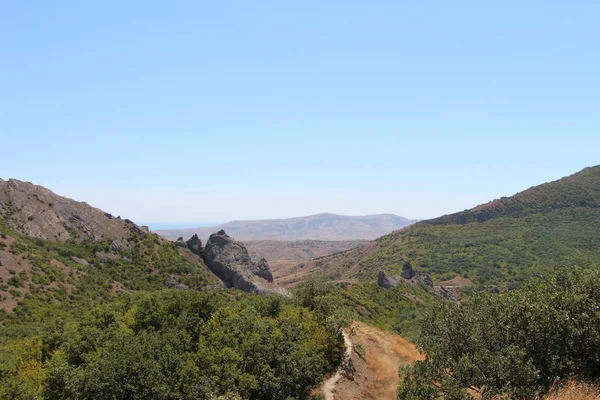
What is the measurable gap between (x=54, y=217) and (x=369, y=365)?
96.7m

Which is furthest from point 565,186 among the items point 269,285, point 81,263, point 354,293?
point 81,263

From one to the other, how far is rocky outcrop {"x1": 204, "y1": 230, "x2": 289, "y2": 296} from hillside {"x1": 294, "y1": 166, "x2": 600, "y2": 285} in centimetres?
4805

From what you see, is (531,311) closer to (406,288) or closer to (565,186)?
(406,288)

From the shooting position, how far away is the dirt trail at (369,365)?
36.5m

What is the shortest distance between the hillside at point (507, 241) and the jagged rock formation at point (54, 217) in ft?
262

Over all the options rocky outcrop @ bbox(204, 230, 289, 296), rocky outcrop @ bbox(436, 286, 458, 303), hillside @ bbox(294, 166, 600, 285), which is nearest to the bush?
rocky outcrop @ bbox(204, 230, 289, 296)

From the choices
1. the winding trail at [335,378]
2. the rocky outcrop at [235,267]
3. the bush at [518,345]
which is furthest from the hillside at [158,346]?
the rocky outcrop at [235,267]

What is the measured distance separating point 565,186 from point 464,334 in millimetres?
186732

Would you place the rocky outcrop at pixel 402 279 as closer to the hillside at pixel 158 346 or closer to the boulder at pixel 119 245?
the hillside at pixel 158 346

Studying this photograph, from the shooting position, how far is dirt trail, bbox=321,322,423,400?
120 ft

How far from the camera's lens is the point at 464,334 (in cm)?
2620

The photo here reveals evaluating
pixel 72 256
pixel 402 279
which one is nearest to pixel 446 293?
pixel 402 279

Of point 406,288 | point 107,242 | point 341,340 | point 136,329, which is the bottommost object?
point 406,288

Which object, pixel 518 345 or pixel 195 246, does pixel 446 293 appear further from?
pixel 518 345
